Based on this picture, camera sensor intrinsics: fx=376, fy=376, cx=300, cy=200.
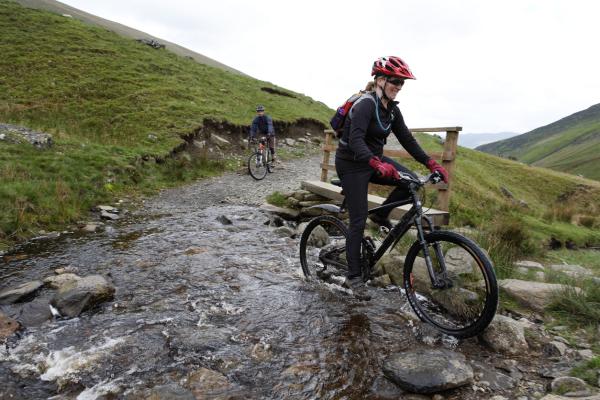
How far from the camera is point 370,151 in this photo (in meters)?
4.73

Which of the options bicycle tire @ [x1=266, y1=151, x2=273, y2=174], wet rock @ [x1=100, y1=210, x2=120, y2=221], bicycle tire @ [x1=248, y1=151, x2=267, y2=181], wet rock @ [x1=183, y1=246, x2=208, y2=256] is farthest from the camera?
bicycle tire @ [x1=266, y1=151, x2=273, y2=174]

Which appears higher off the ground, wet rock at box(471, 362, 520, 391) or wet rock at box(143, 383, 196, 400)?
wet rock at box(471, 362, 520, 391)

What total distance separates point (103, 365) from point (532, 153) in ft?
726

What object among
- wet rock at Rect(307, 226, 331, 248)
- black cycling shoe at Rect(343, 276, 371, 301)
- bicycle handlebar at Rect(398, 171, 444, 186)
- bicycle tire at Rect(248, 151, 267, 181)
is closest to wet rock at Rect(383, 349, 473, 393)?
black cycling shoe at Rect(343, 276, 371, 301)

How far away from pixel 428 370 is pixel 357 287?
6.07 ft

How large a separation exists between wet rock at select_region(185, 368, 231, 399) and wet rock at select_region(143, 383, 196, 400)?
77 millimetres

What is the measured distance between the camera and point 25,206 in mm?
8211

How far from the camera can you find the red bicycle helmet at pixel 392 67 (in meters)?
4.57

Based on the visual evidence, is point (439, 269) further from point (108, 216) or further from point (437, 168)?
point (108, 216)

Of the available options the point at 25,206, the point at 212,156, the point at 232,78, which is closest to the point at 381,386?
the point at 25,206

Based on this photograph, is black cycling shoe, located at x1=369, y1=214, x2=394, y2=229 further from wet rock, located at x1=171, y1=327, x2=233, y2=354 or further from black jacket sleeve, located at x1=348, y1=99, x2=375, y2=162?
wet rock, located at x1=171, y1=327, x2=233, y2=354

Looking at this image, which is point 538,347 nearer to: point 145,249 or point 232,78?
point 145,249

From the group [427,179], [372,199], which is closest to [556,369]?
[427,179]

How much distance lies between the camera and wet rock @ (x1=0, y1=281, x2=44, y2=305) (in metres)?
5.11
